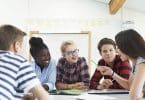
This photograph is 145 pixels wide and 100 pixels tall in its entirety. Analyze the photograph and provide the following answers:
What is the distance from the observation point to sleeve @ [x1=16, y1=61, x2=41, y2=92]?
1.51 meters

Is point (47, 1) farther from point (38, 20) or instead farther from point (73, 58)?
point (73, 58)

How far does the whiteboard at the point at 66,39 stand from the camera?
21.0 feet


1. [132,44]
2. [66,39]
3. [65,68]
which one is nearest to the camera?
[132,44]

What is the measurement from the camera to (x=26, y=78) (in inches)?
59.6

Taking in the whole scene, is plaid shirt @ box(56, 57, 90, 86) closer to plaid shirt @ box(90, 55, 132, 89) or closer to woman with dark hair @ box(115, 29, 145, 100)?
plaid shirt @ box(90, 55, 132, 89)

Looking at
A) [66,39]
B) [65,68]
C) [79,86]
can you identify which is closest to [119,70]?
[79,86]

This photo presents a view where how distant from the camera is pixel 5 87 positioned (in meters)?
1.51

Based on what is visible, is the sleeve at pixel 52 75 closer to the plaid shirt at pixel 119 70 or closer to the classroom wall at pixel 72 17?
the plaid shirt at pixel 119 70

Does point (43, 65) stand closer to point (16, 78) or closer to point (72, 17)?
point (16, 78)

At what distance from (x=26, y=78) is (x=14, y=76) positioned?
2.4 inches

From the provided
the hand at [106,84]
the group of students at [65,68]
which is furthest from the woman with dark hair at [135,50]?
the hand at [106,84]

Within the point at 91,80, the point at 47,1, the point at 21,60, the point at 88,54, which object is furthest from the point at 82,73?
the point at 47,1

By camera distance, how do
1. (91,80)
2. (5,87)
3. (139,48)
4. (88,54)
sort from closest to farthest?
(5,87) → (139,48) → (91,80) → (88,54)

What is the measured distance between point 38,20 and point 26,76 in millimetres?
5124
